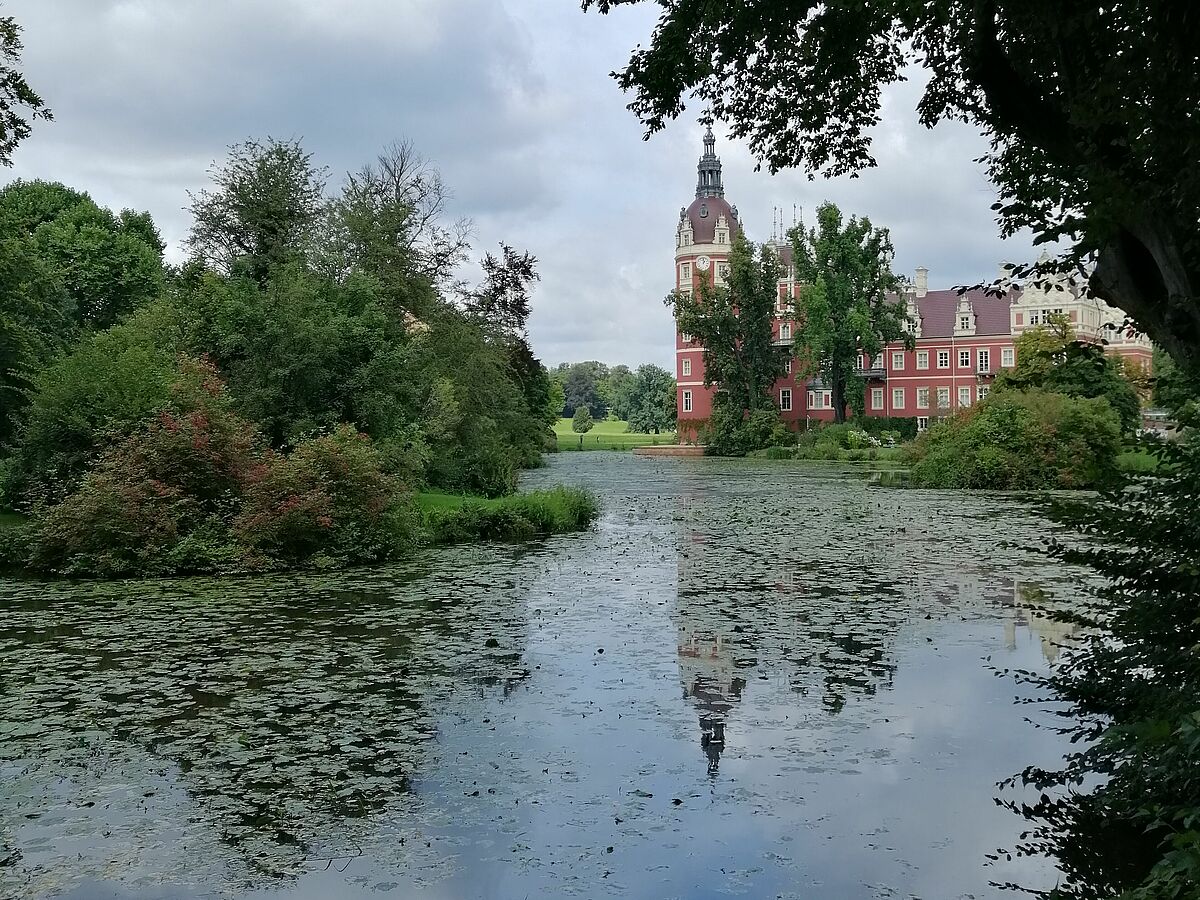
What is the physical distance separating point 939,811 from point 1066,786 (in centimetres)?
95

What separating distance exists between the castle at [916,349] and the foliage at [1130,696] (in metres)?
60.0

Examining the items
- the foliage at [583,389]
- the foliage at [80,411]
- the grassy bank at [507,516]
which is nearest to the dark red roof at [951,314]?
the grassy bank at [507,516]

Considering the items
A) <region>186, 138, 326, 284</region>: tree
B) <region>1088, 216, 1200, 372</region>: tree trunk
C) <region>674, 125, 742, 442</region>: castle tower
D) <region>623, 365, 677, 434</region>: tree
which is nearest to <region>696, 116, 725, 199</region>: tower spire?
<region>674, 125, 742, 442</region>: castle tower

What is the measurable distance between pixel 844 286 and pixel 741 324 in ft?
23.7

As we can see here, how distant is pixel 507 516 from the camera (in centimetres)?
2017

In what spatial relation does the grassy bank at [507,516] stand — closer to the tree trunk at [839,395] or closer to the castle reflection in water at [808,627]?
the castle reflection in water at [808,627]

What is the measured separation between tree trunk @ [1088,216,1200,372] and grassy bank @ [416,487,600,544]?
47.6ft

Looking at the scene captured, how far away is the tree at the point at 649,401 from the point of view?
114938 mm

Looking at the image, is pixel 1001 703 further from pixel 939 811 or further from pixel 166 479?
pixel 166 479

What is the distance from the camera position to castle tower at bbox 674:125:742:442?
74.3 m

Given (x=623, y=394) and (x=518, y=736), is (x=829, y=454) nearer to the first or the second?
(x=518, y=736)

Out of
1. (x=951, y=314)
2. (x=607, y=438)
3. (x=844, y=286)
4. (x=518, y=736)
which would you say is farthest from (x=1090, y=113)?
(x=607, y=438)

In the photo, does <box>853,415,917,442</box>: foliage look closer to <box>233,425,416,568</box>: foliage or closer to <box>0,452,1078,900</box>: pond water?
<box>233,425,416,568</box>: foliage

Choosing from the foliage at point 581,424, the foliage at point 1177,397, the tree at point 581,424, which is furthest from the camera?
the foliage at point 581,424
